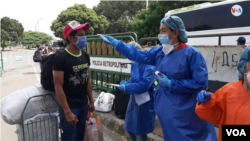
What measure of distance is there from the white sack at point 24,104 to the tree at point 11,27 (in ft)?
202

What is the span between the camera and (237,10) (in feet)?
27.8

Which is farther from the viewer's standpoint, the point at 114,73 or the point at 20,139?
the point at 114,73

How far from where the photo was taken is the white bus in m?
8.18

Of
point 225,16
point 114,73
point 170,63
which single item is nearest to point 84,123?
point 170,63

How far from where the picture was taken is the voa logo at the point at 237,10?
27.3 feet

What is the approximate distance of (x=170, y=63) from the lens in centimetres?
198

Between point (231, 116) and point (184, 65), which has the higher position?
point (184, 65)

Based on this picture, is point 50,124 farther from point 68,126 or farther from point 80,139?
point 80,139

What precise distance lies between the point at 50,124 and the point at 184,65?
1672 mm

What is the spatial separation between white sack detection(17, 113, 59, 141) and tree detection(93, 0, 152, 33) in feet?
→ 94.3

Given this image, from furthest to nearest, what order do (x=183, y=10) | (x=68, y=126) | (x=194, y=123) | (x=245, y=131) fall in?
(x=183, y=10) → (x=68, y=126) → (x=194, y=123) → (x=245, y=131)

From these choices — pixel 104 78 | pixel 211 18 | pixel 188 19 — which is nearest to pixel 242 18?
pixel 211 18

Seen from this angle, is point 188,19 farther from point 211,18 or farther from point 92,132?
point 92,132

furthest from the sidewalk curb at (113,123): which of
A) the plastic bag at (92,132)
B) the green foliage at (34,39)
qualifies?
the green foliage at (34,39)
